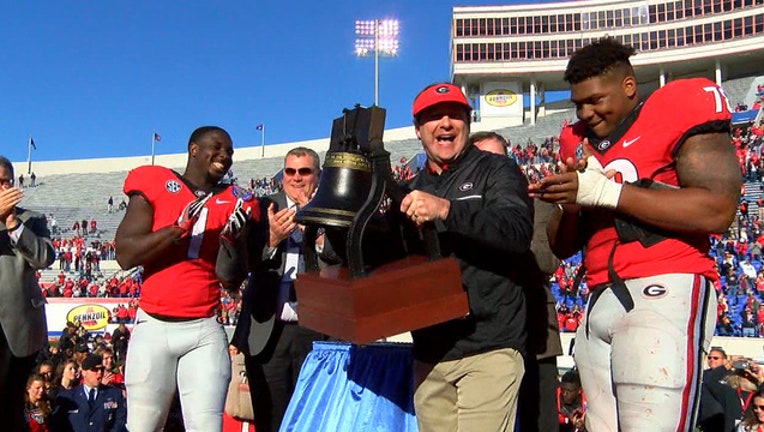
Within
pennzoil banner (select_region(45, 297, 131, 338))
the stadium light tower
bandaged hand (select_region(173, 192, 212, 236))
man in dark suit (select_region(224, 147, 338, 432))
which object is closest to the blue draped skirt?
man in dark suit (select_region(224, 147, 338, 432))

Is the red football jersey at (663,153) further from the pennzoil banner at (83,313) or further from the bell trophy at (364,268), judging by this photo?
the pennzoil banner at (83,313)

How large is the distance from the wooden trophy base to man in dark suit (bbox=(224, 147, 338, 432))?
1495 mm

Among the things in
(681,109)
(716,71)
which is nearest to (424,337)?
(681,109)

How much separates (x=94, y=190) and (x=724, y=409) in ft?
162

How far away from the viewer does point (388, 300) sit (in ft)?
7.11

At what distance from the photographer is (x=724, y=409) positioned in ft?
19.3

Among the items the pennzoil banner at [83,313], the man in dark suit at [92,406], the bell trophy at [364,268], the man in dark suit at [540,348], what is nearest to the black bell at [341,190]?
the bell trophy at [364,268]

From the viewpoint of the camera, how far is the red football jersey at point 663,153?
213 centimetres

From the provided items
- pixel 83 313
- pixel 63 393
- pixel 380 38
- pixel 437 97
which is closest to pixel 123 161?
pixel 380 38

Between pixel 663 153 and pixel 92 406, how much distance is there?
19.5 ft

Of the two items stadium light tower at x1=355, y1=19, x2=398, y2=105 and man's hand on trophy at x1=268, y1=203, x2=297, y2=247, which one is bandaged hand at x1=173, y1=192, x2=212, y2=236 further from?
stadium light tower at x1=355, y1=19, x2=398, y2=105

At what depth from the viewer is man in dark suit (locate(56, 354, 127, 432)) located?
6270 mm

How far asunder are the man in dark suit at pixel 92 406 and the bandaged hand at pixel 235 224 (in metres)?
4.01

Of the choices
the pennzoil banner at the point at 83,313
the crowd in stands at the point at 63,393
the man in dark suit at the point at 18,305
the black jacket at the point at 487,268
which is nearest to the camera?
the black jacket at the point at 487,268
